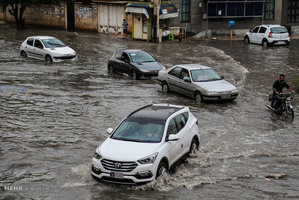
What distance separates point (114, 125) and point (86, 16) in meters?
30.5

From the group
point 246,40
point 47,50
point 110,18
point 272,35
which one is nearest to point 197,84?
point 47,50

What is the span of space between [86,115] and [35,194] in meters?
6.95

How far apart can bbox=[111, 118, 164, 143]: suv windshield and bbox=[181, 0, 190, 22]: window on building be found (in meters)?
28.4

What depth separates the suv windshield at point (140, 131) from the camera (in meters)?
11.0

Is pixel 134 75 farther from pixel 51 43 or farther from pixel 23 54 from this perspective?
pixel 23 54

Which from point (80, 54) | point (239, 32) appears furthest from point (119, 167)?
point (239, 32)

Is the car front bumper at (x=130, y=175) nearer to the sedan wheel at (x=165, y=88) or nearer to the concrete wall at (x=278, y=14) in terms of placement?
the sedan wheel at (x=165, y=88)

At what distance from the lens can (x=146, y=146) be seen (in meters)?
10.5

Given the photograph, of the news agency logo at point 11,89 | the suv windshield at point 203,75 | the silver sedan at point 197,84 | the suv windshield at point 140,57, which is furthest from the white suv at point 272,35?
the news agency logo at point 11,89

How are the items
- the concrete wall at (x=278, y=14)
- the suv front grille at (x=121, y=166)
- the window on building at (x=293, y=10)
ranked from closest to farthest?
the suv front grille at (x=121, y=166), the concrete wall at (x=278, y=14), the window on building at (x=293, y=10)

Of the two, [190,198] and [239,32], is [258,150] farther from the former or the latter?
[239,32]

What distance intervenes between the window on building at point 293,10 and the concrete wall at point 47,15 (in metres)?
21.8

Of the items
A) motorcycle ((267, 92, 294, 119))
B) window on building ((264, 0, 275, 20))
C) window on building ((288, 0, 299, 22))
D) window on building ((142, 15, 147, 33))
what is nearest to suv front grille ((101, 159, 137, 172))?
motorcycle ((267, 92, 294, 119))

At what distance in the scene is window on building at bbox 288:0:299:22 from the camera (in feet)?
137
